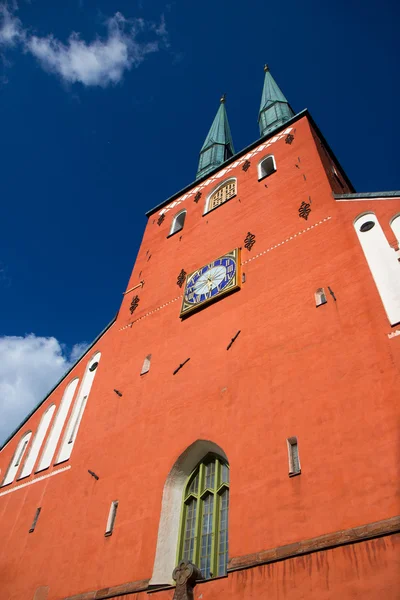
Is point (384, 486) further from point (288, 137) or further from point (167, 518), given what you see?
point (288, 137)

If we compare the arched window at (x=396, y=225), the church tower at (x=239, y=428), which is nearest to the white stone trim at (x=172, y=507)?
the church tower at (x=239, y=428)

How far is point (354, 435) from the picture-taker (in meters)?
7.91

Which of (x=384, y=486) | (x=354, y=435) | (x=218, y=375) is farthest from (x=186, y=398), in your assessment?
(x=384, y=486)

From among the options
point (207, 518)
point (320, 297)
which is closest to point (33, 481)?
point (207, 518)

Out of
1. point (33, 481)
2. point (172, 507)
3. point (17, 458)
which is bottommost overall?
point (172, 507)

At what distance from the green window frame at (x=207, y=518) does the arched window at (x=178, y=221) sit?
408 inches

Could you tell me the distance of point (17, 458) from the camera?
14555 mm

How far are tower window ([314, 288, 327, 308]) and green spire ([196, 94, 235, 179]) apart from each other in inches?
533

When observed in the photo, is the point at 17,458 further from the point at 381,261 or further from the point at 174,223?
the point at 381,261

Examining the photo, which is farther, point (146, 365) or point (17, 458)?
point (17, 458)

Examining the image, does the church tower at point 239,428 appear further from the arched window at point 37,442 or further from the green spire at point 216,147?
the green spire at point 216,147

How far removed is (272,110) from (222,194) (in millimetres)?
7724

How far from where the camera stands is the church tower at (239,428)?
293 inches

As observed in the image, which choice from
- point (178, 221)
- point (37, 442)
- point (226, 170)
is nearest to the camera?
point (37, 442)
